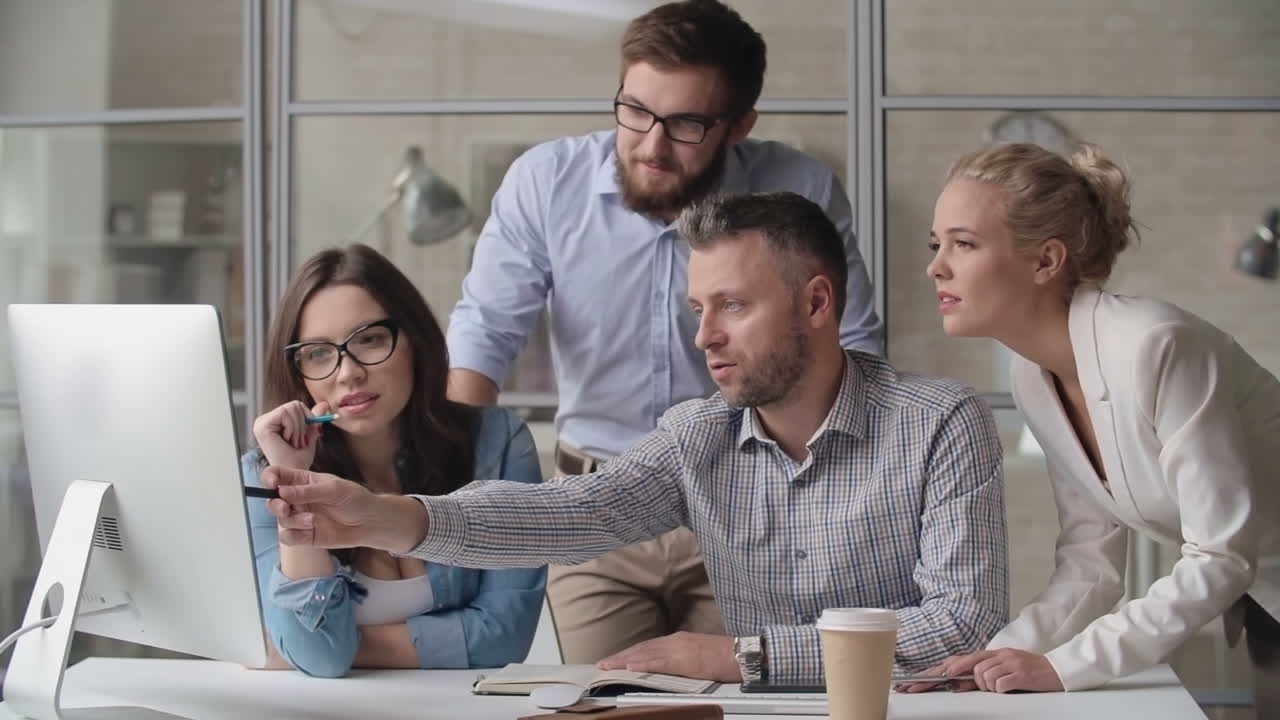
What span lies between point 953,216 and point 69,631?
1220 mm

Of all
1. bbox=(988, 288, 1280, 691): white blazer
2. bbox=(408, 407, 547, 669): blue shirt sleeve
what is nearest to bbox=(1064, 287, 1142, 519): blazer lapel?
bbox=(988, 288, 1280, 691): white blazer

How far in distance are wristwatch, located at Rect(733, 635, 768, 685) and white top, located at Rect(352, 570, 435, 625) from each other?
476 millimetres

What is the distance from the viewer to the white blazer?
67.2 inches

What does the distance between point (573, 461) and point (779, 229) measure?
80 cm

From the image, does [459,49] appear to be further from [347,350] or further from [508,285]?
[347,350]

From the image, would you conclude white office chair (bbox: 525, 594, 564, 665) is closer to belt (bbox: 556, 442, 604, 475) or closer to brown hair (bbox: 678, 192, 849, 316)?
belt (bbox: 556, 442, 604, 475)

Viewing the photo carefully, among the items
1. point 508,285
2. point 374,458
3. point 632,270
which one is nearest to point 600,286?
point 632,270

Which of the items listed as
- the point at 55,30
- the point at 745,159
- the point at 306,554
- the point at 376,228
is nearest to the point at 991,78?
the point at 745,159

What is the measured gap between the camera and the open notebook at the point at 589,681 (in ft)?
5.26

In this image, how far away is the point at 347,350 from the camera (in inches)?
78.9

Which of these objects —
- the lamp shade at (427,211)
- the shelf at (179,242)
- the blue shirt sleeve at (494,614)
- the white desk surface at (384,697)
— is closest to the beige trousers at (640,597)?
the blue shirt sleeve at (494,614)

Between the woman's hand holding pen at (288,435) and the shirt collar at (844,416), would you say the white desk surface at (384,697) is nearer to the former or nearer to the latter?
the woman's hand holding pen at (288,435)

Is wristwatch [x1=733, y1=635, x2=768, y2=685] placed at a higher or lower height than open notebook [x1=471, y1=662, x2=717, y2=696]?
higher

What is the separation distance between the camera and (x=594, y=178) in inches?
99.6
